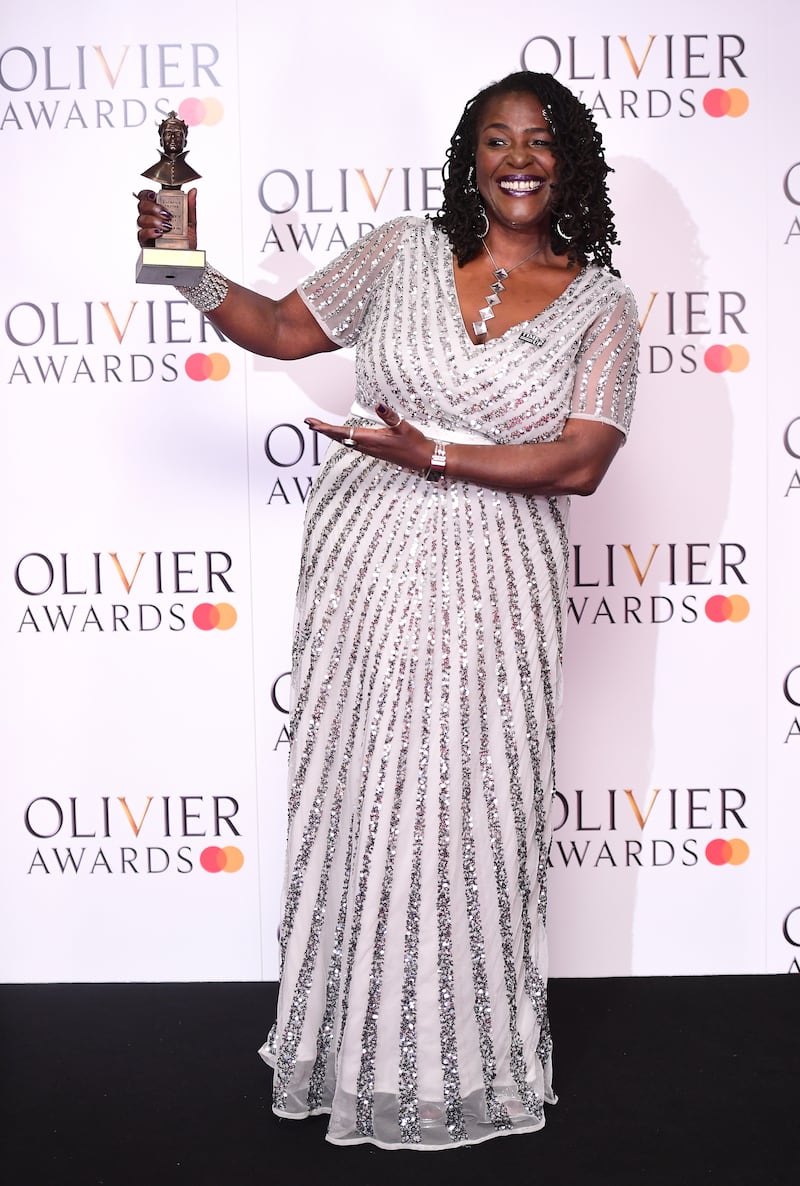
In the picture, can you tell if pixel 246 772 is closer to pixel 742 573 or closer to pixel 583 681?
pixel 583 681

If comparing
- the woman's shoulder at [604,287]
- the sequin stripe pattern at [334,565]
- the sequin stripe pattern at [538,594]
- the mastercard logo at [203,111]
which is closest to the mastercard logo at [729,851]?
the sequin stripe pattern at [538,594]

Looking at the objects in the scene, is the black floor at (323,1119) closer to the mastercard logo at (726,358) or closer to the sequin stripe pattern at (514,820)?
the sequin stripe pattern at (514,820)

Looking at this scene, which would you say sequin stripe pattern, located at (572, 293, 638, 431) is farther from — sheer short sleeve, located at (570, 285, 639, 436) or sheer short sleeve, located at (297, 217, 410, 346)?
sheer short sleeve, located at (297, 217, 410, 346)

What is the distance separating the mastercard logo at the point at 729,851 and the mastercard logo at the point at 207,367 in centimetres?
165

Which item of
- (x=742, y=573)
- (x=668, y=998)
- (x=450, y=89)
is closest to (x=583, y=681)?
(x=742, y=573)

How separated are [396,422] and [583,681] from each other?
1282mm

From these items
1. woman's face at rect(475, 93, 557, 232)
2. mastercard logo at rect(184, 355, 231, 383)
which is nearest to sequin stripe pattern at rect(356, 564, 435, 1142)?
woman's face at rect(475, 93, 557, 232)

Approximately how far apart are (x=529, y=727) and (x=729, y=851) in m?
1.09

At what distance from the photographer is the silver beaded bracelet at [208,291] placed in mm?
2387

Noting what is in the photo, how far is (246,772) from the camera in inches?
123

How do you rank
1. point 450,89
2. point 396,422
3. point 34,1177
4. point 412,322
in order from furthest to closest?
1. point 450,89
2. point 412,322
3. point 34,1177
4. point 396,422

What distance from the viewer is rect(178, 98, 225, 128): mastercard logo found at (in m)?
2.98

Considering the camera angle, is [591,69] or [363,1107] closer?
[363,1107]

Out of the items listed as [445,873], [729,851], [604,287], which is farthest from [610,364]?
[729,851]
